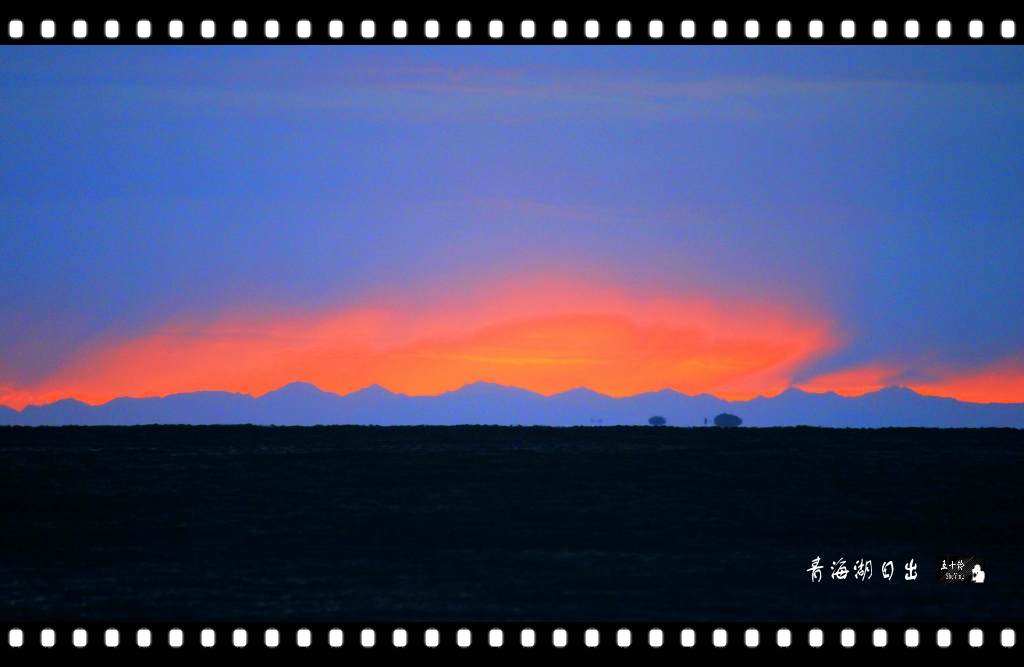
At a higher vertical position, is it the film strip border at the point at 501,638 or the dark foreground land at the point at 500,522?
the film strip border at the point at 501,638

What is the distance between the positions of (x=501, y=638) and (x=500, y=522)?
18.6m

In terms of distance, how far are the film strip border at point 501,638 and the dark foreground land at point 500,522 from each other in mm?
7542

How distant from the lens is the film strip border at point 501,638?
39.9 ft

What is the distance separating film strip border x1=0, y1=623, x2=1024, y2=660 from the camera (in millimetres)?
12148

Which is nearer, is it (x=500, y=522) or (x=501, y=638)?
(x=501, y=638)

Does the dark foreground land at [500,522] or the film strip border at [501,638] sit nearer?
the film strip border at [501,638]

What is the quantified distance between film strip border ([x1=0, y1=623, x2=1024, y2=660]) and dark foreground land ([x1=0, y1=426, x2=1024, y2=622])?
754cm

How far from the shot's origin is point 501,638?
12.3 meters

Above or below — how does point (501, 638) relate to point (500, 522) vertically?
above

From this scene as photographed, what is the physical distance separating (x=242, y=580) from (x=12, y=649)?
38.3 ft

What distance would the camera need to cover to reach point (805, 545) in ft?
93.7

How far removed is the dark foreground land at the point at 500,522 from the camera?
70.5 ft
